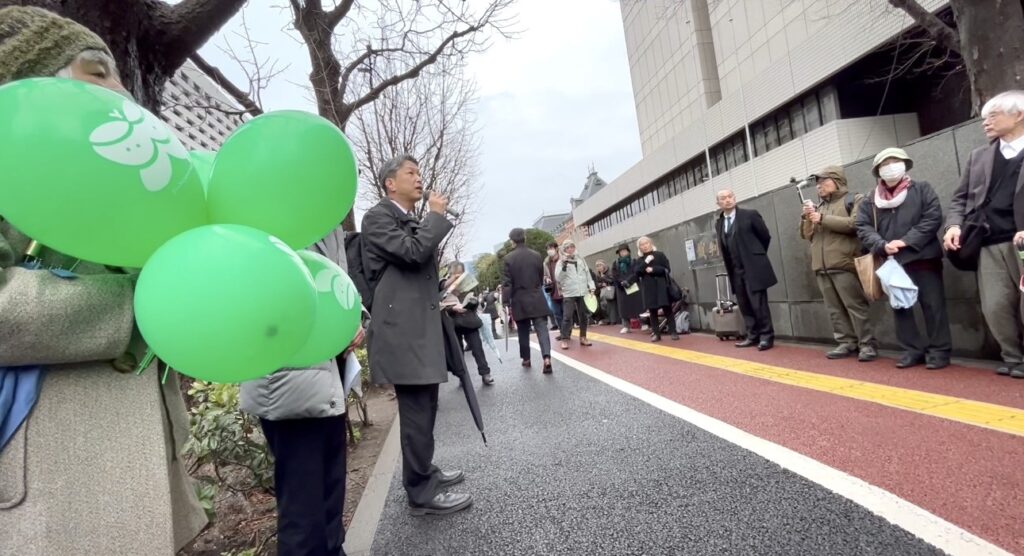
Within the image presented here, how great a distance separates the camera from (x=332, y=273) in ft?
4.85

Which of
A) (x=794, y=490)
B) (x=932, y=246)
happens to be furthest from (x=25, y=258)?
(x=932, y=246)

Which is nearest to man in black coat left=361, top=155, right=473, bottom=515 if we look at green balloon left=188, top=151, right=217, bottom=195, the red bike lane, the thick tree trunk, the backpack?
the backpack

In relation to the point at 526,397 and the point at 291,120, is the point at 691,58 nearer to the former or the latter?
the point at 526,397

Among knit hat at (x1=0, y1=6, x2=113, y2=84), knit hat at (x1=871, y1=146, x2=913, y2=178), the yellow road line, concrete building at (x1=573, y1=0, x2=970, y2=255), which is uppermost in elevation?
concrete building at (x1=573, y1=0, x2=970, y2=255)

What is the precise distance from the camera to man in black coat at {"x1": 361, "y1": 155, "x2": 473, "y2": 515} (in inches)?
102

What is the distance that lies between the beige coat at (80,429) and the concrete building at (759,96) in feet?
30.8

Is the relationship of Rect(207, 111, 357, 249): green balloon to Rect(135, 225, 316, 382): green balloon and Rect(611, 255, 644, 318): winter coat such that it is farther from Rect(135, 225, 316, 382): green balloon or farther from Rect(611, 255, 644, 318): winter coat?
Rect(611, 255, 644, 318): winter coat

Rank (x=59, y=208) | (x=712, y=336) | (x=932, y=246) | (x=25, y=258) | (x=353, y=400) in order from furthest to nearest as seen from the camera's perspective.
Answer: (x=712, y=336), (x=353, y=400), (x=932, y=246), (x=25, y=258), (x=59, y=208)

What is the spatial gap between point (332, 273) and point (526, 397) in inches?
157

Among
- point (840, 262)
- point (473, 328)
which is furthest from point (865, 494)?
point (473, 328)

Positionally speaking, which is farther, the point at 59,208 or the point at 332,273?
the point at 332,273

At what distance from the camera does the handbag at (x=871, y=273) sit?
4496 millimetres

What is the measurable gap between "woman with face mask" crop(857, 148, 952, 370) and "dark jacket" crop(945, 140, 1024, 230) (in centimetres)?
22

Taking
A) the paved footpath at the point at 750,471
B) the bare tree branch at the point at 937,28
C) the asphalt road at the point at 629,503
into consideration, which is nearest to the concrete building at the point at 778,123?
the bare tree branch at the point at 937,28
